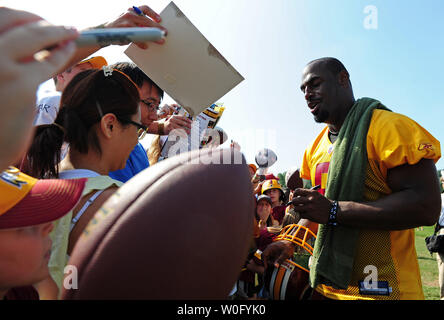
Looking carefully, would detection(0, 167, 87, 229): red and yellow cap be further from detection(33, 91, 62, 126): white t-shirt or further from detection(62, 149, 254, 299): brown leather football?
detection(33, 91, 62, 126): white t-shirt

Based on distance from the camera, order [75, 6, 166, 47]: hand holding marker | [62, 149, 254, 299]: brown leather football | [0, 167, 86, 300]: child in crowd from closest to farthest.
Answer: [75, 6, 166, 47]: hand holding marker → [62, 149, 254, 299]: brown leather football → [0, 167, 86, 300]: child in crowd

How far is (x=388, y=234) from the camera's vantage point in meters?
1.87

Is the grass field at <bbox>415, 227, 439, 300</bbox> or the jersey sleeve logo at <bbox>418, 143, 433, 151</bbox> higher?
the jersey sleeve logo at <bbox>418, 143, 433, 151</bbox>

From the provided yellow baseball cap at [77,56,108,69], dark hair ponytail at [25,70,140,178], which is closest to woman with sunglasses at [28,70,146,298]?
dark hair ponytail at [25,70,140,178]

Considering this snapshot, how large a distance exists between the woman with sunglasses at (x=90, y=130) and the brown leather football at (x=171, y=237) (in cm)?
58

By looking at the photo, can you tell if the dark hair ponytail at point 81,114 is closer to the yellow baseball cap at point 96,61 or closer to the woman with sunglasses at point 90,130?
the woman with sunglasses at point 90,130

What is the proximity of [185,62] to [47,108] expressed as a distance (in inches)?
46.0

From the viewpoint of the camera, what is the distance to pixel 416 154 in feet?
5.78

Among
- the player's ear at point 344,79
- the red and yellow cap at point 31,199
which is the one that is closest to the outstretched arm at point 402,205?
the player's ear at point 344,79

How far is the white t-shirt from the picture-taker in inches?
86.1

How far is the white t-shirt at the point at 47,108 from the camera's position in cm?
219

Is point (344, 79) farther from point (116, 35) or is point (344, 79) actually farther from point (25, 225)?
point (25, 225)

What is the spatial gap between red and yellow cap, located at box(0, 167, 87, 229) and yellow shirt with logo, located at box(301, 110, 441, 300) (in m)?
1.63
